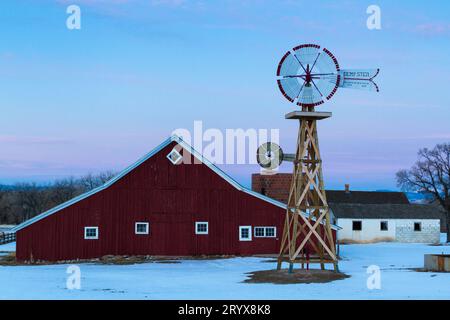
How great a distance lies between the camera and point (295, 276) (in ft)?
100

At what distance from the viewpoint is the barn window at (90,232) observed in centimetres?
4062

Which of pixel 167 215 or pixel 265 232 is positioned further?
pixel 265 232

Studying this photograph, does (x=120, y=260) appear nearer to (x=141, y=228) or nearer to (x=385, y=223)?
(x=141, y=228)

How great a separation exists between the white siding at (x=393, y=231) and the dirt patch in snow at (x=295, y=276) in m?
30.2

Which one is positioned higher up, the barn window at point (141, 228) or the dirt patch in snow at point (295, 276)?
the barn window at point (141, 228)

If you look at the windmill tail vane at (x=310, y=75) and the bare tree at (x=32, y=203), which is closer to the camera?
the windmill tail vane at (x=310, y=75)

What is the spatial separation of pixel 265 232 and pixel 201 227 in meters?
4.31

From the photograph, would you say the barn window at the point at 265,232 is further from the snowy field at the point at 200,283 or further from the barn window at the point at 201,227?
the snowy field at the point at 200,283

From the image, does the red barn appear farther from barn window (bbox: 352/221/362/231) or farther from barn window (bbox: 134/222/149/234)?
barn window (bbox: 352/221/362/231)

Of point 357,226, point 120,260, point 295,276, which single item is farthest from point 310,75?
point 357,226

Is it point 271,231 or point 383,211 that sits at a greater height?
point 383,211

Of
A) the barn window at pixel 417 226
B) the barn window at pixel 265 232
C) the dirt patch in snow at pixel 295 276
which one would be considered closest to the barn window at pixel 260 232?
the barn window at pixel 265 232

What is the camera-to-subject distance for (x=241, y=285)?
27562 millimetres
